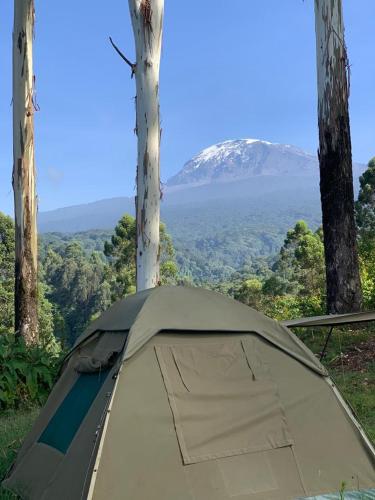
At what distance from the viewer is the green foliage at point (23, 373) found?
786 centimetres

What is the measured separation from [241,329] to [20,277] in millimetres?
7097

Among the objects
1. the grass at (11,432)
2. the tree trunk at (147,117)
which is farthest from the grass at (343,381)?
the tree trunk at (147,117)

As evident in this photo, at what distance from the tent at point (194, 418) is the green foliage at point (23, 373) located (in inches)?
132

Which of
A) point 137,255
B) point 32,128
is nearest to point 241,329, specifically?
point 137,255

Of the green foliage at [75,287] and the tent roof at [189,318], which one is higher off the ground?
the tent roof at [189,318]

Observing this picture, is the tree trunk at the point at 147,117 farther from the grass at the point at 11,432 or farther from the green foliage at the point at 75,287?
the green foliage at the point at 75,287

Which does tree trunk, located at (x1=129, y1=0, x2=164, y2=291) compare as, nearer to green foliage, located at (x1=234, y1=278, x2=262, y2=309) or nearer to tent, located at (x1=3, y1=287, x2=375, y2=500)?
tent, located at (x1=3, y1=287, x2=375, y2=500)

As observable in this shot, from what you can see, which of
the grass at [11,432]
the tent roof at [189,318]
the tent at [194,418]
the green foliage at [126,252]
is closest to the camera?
the tent at [194,418]

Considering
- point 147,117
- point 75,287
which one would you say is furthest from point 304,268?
point 75,287

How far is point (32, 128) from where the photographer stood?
11.1 metres

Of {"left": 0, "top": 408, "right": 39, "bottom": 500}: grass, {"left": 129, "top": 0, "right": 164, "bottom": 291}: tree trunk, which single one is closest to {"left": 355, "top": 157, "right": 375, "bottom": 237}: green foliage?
{"left": 129, "top": 0, "right": 164, "bottom": 291}: tree trunk

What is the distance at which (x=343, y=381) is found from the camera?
307 inches

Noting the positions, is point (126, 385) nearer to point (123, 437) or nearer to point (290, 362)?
point (123, 437)

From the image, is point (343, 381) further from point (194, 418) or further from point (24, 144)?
point (24, 144)
